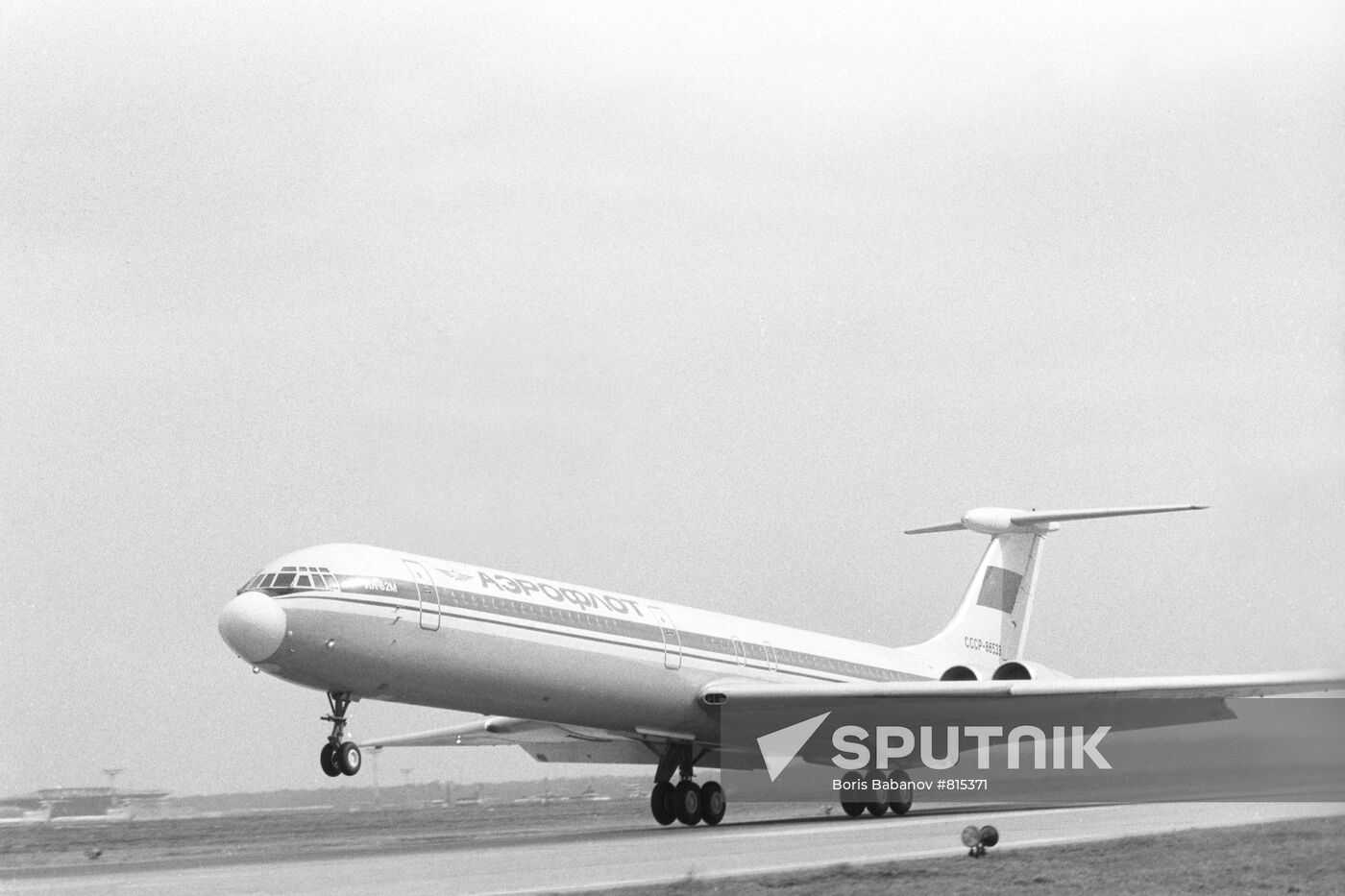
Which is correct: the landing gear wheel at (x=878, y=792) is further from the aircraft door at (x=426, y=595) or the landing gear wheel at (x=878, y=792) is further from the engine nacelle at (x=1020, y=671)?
the aircraft door at (x=426, y=595)

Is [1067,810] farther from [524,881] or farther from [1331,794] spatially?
[1331,794]

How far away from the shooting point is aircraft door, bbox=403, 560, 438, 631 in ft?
78.0

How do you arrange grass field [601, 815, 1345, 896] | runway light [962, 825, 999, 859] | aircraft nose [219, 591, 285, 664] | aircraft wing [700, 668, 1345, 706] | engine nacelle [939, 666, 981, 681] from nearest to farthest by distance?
grass field [601, 815, 1345, 896]
runway light [962, 825, 999, 859]
aircraft nose [219, 591, 285, 664]
aircraft wing [700, 668, 1345, 706]
engine nacelle [939, 666, 981, 681]

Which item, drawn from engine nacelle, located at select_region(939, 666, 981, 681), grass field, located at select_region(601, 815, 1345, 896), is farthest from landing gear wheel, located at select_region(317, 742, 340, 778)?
engine nacelle, located at select_region(939, 666, 981, 681)

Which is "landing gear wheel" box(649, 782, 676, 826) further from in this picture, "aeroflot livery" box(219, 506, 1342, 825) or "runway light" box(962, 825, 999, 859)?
"runway light" box(962, 825, 999, 859)

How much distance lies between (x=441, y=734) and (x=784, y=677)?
363 inches

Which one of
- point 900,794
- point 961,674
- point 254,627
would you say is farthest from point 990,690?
point 254,627

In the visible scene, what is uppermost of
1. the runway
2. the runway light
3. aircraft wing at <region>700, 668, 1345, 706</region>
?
aircraft wing at <region>700, 668, 1345, 706</region>

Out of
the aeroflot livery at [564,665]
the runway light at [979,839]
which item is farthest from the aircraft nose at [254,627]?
the runway light at [979,839]

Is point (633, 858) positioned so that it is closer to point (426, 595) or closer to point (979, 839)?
point (979, 839)

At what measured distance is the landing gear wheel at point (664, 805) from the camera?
29969 millimetres

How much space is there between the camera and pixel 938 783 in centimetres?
3684

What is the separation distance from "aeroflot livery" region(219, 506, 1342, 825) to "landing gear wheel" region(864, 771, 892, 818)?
5 centimetres

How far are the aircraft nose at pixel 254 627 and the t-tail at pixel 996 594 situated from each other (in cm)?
2071
